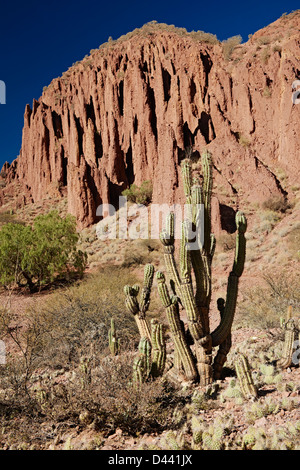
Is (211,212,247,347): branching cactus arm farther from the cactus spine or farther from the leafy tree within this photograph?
the leafy tree

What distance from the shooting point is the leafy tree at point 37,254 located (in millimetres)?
17875

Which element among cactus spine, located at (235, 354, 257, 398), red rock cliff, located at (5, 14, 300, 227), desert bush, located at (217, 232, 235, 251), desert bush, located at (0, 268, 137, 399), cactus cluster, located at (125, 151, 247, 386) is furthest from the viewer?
red rock cliff, located at (5, 14, 300, 227)

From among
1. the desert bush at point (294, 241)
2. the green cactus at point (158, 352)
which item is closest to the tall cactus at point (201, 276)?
the green cactus at point (158, 352)

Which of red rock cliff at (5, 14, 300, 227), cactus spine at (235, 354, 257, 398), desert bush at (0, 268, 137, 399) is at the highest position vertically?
red rock cliff at (5, 14, 300, 227)

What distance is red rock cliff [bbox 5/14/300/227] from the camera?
83.4 feet

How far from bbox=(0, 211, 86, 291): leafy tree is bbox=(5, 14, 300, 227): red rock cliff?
8.67 metres

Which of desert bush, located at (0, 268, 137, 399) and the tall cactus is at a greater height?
the tall cactus

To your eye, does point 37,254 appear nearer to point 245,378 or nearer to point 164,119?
point 245,378

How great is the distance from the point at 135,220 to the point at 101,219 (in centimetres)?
527

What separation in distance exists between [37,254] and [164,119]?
24745 mm

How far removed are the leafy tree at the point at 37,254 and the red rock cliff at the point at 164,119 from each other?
867cm

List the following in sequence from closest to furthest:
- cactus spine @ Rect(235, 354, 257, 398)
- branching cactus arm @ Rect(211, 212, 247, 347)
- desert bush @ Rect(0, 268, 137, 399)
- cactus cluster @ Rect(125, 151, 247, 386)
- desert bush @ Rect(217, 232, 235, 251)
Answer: cactus spine @ Rect(235, 354, 257, 398) < cactus cluster @ Rect(125, 151, 247, 386) < branching cactus arm @ Rect(211, 212, 247, 347) < desert bush @ Rect(0, 268, 137, 399) < desert bush @ Rect(217, 232, 235, 251)

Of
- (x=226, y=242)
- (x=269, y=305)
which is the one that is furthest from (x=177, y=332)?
(x=226, y=242)

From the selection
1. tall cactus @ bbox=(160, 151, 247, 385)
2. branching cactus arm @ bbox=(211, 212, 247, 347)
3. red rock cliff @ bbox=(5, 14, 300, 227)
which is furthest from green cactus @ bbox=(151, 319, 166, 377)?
red rock cliff @ bbox=(5, 14, 300, 227)
